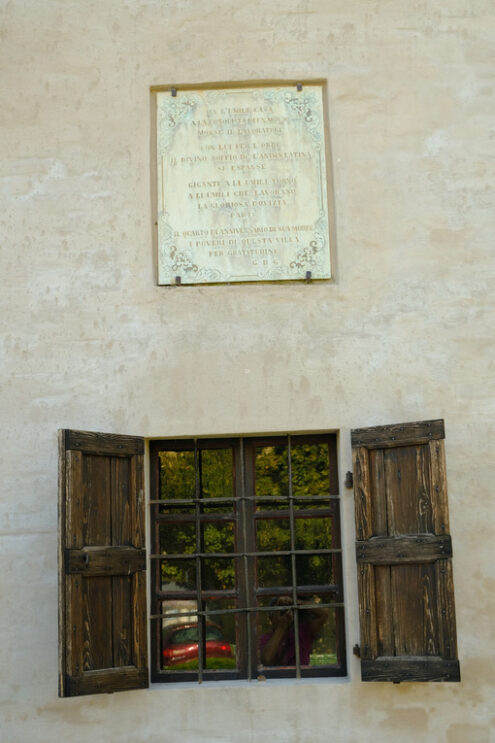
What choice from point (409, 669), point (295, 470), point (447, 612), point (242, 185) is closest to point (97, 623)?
point (295, 470)

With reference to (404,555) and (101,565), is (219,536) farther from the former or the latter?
(404,555)

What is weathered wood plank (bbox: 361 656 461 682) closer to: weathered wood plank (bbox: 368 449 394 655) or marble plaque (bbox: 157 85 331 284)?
weathered wood plank (bbox: 368 449 394 655)

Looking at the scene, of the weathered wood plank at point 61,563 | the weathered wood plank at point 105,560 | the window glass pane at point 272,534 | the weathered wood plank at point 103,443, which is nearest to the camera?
the weathered wood plank at point 61,563

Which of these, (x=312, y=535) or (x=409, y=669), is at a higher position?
(x=312, y=535)

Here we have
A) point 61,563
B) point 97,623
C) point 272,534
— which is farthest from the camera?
point 272,534

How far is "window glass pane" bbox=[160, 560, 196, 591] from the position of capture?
17.8 ft

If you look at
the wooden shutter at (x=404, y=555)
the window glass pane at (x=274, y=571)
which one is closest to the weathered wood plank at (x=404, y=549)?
the wooden shutter at (x=404, y=555)

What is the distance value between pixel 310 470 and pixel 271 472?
22 centimetres

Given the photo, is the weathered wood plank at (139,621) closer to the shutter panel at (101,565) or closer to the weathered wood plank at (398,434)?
the shutter panel at (101,565)

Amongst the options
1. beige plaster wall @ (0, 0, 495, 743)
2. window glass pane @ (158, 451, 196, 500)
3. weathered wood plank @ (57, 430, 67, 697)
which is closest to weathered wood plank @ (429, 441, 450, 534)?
beige plaster wall @ (0, 0, 495, 743)

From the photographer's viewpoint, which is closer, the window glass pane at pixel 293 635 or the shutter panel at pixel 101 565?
the shutter panel at pixel 101 565

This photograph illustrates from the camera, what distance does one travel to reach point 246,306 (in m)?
5.57

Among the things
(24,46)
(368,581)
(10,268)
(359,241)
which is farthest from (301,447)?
(24,46)

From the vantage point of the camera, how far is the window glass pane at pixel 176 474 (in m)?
5.52
